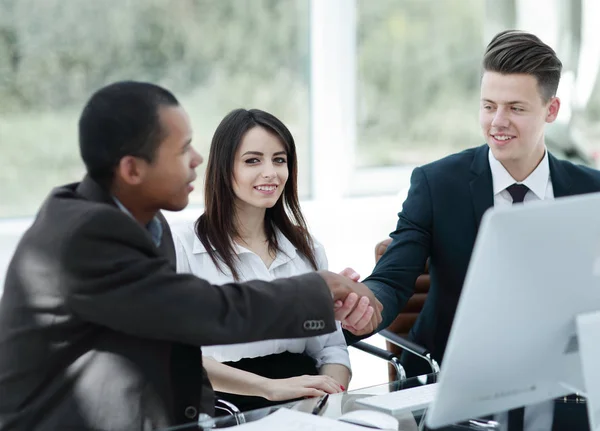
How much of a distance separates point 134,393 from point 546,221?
778mm

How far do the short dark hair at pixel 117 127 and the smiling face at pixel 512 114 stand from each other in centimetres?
125

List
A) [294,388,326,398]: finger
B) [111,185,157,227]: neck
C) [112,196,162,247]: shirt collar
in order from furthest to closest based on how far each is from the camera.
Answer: [294,388,326,398]: finger < [112,196,162,247]: shirt collar < [111,185,157,227]: neck

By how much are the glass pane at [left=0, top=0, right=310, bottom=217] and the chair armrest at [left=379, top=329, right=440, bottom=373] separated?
165 centimetres

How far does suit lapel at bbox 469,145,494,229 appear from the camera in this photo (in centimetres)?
255

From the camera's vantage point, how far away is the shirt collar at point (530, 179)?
2564mm

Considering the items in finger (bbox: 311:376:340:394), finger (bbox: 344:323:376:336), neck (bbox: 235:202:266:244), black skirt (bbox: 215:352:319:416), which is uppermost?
neck (bbox: 235:202:266:244)

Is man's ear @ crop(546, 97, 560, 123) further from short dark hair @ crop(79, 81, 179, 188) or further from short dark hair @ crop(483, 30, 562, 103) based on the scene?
short dark hair @ crop(79, 81, 179, 188)

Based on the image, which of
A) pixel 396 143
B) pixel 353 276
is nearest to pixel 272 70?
pixel 396 143

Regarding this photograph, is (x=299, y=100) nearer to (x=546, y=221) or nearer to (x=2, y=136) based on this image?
(x=2, y=136)

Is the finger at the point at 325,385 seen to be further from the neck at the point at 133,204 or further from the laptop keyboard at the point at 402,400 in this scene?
the neck at the point at 133,204

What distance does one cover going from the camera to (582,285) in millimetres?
1391

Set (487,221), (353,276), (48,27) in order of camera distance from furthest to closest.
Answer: (48,27), (353,276), (487,221)

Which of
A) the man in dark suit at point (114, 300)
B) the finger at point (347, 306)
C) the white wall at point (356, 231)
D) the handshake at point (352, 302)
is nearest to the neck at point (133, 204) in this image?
the man in dark suit at point (114, 300)

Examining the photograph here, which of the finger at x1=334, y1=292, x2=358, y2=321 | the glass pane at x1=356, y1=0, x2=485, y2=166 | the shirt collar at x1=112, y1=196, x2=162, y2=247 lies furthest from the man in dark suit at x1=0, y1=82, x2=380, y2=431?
the glass pane at x1=356, y1=0, x2=485, y2=166
